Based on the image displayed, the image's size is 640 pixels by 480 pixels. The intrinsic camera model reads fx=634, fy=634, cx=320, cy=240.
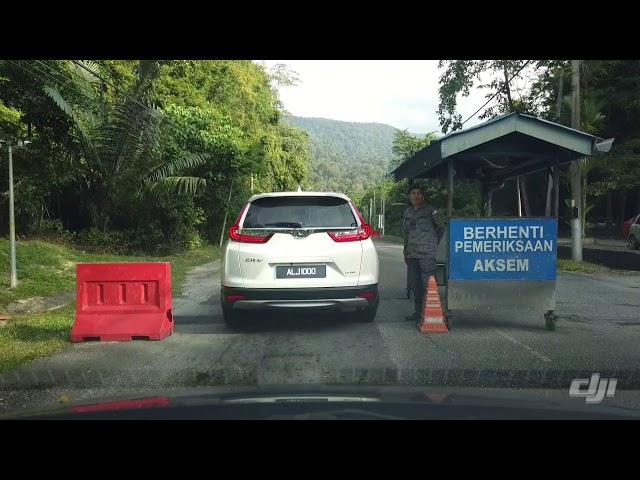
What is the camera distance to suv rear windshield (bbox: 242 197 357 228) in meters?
7.81

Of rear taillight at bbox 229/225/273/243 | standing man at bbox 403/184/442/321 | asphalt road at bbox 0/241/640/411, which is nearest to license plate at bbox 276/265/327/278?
rear taillight at bbox 229/225/273/243

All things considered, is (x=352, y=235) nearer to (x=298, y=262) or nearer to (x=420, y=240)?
(x=298, y=262)

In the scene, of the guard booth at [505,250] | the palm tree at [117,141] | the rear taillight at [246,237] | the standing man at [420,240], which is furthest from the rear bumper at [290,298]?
the palm tree at [117,141]

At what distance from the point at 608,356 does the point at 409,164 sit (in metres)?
4.71

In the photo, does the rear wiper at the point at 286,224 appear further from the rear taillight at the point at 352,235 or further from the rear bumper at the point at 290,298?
the rear bumper at the point at 290,298

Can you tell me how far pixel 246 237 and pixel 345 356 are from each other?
6.79ft

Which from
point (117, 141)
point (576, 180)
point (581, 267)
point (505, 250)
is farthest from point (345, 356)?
point (576, 180)

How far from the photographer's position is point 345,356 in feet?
21.3

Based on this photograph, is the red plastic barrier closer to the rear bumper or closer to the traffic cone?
the rear bumper

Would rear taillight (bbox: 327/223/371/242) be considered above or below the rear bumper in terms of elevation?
above

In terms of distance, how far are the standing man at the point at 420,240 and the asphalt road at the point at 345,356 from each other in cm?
62

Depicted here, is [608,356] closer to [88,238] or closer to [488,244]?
[488,244]
